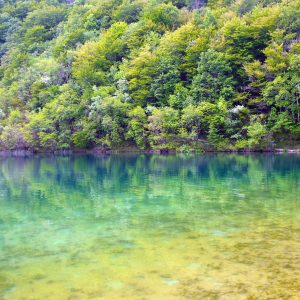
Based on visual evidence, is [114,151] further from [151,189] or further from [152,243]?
[152,243]

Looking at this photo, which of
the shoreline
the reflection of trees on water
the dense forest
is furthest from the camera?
the dense forest

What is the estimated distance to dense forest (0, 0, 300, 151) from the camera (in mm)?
42469

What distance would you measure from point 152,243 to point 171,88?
4221 cm

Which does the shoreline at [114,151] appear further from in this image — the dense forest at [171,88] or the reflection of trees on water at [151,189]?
the reflection of trees on water at [151,189]

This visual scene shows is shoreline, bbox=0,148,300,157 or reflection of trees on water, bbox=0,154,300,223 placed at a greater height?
shoreline, bbox=0,148,300,157

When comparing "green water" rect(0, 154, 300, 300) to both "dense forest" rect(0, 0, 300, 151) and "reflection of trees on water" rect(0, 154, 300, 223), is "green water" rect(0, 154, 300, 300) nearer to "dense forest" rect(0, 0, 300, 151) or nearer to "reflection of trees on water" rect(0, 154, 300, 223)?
"reflection of trees on water" rect(0, 154, 300, 223)

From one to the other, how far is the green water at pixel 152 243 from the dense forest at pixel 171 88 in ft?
89.5

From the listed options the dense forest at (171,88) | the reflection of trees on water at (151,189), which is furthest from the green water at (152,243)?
the dense forest at (171,88)

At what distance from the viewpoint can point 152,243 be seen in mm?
8164

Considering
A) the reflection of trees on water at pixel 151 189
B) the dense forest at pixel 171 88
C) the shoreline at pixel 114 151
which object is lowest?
the reflection of trees on water at pixel 151 189

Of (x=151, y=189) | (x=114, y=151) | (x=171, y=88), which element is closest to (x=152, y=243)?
(x=151, y=189)

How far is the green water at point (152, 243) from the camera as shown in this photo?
579 centimetres

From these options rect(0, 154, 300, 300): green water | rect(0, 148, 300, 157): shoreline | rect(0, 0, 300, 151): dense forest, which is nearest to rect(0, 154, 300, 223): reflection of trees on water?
rect(0, 154, 300, 300): green water

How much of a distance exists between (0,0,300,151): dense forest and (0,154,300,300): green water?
27292mm
